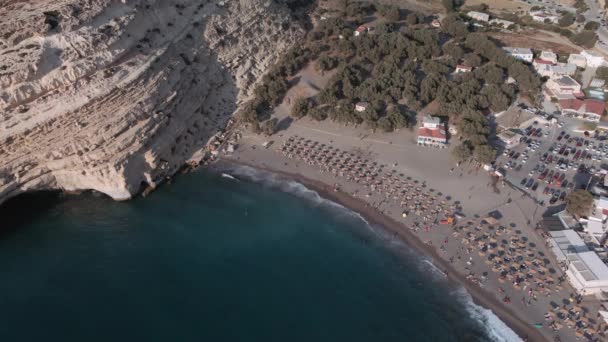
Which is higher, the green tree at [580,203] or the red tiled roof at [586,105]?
the red tiled roof at [586,105]

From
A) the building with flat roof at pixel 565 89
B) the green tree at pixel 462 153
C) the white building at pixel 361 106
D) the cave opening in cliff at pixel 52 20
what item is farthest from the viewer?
the building with flat roof at pixel 565 89

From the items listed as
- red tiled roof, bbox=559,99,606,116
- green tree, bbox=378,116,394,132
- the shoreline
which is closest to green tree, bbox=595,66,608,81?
red tiled roof, bbox=559,99,606,116

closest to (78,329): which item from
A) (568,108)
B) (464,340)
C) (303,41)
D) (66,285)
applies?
(66,285)

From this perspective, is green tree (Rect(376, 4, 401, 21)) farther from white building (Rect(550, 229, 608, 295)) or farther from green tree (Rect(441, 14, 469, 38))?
white building (Rect(550, 229, 608, 295))

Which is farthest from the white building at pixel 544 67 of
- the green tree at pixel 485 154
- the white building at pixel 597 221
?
the white building at pixel 597 221

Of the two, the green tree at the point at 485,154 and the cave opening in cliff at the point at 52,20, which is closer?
the cave opening in cliff at the point at 52,20

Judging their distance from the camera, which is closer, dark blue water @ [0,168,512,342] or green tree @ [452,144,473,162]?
dark blue water @ [0,168,512,342]

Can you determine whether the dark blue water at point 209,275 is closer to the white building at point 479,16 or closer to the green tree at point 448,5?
the white building at point 479,16
